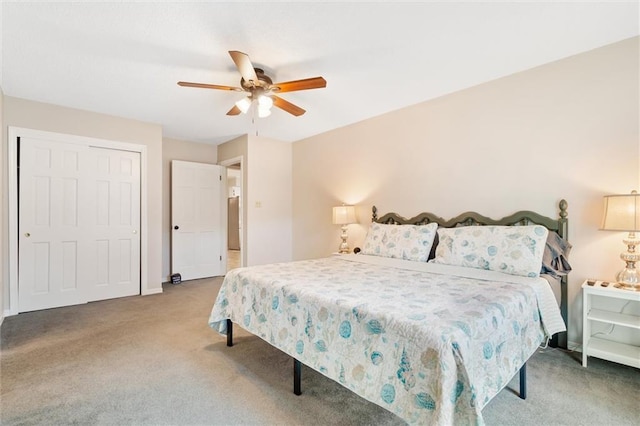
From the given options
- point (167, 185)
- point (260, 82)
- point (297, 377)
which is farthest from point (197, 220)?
point (297, 377)

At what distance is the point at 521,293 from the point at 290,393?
157cm

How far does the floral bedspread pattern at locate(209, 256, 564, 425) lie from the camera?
114cm

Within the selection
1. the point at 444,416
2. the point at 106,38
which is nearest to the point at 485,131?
the point at 444,416

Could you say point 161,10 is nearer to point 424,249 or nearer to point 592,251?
point 424,249

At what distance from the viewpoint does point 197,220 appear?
17.2 ft

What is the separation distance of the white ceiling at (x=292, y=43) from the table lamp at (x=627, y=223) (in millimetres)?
1240

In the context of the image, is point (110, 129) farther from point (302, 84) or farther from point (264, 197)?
point (302, 84)

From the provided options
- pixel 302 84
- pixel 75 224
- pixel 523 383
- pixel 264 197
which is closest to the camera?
pixel 523 383

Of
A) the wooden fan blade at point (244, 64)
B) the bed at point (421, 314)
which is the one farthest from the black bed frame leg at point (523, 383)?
the wooden fan blade at point (244, 64)

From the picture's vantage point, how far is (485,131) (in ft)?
9.75

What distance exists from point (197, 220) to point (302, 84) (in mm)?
3707

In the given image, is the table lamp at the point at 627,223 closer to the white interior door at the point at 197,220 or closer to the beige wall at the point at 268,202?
the beige wall at the point at 268,202

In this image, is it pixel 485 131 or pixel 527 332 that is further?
pixel 485 131

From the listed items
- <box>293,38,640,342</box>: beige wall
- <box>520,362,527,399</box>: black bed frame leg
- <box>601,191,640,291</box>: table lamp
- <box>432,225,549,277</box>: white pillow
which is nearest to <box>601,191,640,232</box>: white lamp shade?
<box>601,191,640,291</box>: table lamp
